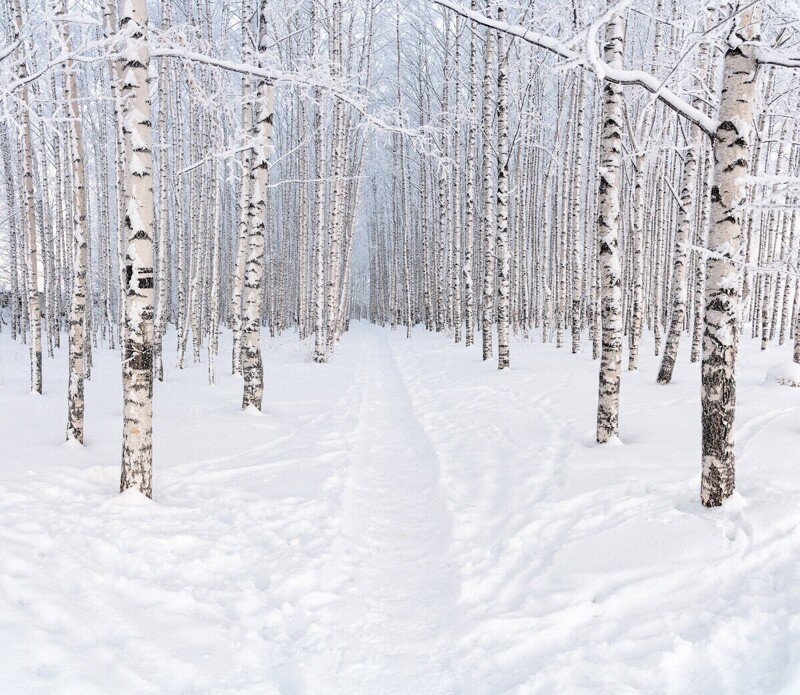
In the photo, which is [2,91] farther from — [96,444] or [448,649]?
[448,649]

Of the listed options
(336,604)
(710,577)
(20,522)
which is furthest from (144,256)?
(710,577)

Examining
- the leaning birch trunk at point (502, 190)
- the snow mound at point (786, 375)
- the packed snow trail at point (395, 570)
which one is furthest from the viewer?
the leaning birch trunk at point (502, 190)

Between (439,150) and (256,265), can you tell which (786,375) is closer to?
(439,150)

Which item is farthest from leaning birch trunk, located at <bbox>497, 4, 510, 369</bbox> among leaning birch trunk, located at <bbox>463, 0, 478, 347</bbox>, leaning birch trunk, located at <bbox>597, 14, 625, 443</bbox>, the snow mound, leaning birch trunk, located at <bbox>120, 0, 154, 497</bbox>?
leaning birch trunk, located at <bbox>120, 0, 154, 497</bbox>

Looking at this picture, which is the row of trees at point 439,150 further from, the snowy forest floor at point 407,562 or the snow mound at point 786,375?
the snow mound at point 786,375

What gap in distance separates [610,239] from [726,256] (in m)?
2.28

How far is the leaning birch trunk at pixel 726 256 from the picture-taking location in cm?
330

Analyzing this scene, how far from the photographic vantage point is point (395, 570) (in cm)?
356

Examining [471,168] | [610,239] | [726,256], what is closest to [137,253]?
[726,256]

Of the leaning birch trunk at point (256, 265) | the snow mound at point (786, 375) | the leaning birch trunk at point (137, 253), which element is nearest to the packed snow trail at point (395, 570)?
the leaning birch trunk at point (137, 253)

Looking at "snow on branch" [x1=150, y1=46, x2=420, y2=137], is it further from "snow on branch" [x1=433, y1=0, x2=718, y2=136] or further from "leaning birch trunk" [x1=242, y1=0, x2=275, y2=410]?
"snow on branch" [x1=433, y1=0, x2=718, y2=136]

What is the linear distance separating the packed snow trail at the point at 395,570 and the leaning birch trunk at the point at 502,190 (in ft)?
15.5

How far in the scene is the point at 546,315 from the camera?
16547 millimetres

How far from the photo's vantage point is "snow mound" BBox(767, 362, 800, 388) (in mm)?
6910
